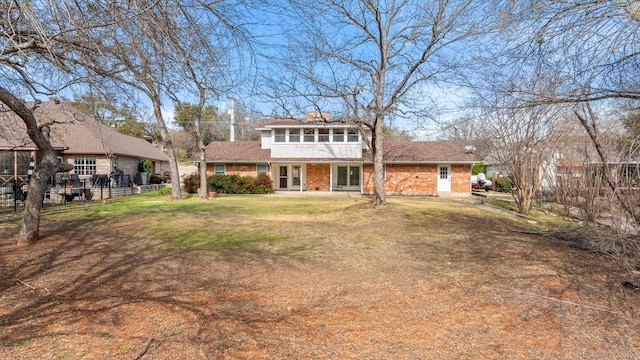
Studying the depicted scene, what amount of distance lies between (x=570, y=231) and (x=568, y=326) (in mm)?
5620

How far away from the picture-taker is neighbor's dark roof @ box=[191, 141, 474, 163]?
73.4ft

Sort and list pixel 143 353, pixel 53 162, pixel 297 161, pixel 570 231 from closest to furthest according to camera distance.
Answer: pixel 143 353
pixel 53 162
pixel 570 231
pixel 297 161

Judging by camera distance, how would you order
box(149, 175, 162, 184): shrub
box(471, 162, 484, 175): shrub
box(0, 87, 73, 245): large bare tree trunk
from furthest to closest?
1. box(471, 162, 484, 175): shrub
2. box(149, 175, 162, 184): shrub
3. box(0, 87, 73, 245): large bare tree trunk

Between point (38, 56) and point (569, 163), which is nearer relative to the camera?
point (38, 56)

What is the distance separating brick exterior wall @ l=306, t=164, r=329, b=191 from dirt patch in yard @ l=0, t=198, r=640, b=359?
16417 millimetres

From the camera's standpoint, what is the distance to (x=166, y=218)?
10117 mm

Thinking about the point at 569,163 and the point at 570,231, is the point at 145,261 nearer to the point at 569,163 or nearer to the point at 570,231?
the point at 570,231

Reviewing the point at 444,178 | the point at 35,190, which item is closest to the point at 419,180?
the point at 444,178

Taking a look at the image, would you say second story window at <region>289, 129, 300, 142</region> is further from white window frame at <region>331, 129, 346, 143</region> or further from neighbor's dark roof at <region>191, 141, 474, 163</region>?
white window frame at <region>331, 129, 346, 143</region>

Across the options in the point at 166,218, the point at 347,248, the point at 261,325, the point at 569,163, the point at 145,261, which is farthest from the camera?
the point at 569,163

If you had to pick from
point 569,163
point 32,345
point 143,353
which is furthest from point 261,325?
point 569,163

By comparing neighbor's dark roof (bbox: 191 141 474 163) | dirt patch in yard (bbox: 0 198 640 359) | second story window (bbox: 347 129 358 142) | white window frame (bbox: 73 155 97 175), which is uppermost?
second story window (bbox: 347 129 358 142)

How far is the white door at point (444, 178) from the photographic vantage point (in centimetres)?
2284

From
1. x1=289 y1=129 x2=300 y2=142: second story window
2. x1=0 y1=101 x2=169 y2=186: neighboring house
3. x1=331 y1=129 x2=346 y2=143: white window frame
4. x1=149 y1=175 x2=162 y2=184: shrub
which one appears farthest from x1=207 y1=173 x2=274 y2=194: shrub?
x1=149 y1=175 x2=162 y2=184: shrub
